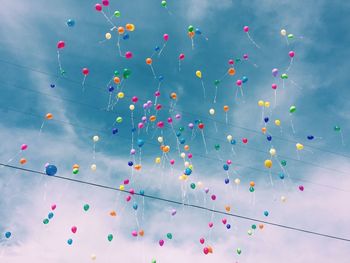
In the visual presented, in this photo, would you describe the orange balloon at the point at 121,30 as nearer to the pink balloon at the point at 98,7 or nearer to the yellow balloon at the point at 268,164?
the pink balloon at the point at 98,7

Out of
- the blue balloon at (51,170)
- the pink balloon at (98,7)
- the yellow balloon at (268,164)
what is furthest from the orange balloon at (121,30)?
the yellow balloon at (268,164)

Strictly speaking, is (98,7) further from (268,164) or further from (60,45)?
(268,164)

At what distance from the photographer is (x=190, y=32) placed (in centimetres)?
771

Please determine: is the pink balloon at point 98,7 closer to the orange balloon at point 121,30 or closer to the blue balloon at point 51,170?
the orange balloon at point 121,30

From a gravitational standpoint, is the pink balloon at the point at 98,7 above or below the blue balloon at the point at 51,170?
above

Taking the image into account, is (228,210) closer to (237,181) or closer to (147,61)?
(237,181)

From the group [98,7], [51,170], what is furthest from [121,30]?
Answer: [51,170]

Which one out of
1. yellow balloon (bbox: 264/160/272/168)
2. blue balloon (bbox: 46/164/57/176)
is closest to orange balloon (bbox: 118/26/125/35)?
blue balloon (bbox: 46/164/57/176)

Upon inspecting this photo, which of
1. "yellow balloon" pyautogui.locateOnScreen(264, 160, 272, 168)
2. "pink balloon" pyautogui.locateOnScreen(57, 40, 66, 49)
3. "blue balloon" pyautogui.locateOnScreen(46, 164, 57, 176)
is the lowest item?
"blue balloon" pyautogui.locateOnScreen(46, 164, 57, 176)

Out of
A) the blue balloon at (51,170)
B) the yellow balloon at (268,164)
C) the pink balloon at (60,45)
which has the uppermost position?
the pink balloon at (60,45)

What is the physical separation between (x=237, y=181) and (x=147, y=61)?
11.9 ft

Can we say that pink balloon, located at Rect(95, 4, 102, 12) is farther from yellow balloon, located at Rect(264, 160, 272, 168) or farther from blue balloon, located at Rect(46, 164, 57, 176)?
yellow balloon, located at Rect(264, 160, 272, 168)

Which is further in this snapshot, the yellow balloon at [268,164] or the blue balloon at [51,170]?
the yellow balloon at [268,164]

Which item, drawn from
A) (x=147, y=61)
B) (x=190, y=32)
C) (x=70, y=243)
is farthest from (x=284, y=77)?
(x=70, y=243)
